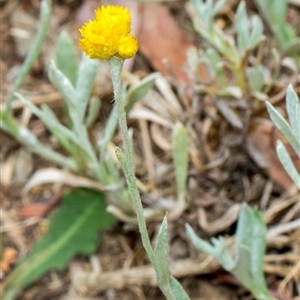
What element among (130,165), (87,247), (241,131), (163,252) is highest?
(130,165)

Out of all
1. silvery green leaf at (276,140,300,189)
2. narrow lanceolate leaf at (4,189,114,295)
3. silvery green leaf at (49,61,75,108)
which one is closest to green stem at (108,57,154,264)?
silvery green leaf at (276,140,300,189)

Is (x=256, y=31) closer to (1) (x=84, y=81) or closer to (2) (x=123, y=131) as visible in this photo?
(1) (x=84, y=81)

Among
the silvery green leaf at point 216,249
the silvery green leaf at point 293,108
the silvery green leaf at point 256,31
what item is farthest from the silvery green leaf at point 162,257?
the silvery green leaf at point 256,31

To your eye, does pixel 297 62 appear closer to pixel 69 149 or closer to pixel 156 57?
pixel 156 57

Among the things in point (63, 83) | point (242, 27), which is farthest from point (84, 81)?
point (242, 27)

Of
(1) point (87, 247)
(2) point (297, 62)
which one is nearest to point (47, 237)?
(1) point (87, 247)

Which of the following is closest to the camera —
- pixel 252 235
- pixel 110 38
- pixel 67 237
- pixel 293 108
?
pixel 110 38
